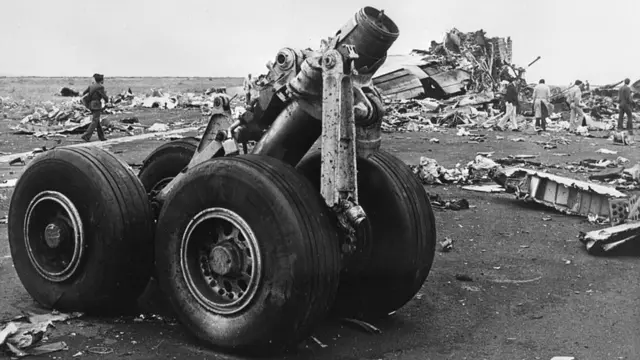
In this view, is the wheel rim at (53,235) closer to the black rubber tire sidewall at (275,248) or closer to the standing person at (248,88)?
the black rubber tire sidewall at (275,248)

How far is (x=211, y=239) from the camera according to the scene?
431cm

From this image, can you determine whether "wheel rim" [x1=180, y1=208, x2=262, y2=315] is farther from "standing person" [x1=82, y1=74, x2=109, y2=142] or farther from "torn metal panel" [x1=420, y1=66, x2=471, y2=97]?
"torn metal panel" [x1=420, y1=66, x2=471, y2=97]

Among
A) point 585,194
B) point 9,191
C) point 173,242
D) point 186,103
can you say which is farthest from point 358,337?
point 186,103

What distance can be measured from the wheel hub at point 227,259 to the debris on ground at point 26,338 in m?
1.02

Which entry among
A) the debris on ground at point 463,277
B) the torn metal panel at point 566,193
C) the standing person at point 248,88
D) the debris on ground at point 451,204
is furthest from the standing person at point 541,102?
the standing person at point 248,88

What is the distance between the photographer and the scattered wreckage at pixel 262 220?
12.7ft

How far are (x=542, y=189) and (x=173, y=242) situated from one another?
6017 mm

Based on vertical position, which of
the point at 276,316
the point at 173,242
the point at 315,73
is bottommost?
the point at 276,316

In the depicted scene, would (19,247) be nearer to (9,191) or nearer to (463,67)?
(9,191)

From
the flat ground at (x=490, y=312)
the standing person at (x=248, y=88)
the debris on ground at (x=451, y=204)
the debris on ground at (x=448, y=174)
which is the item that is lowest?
the flat ground at (x=490, y=312)

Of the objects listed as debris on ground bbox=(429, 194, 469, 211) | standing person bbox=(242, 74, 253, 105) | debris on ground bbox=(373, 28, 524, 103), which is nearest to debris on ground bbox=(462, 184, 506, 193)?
debris on ground bbox=(429, 194, 469, 211)

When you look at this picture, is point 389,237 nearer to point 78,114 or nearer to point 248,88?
point 248,88

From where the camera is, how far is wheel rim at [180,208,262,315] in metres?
3.98

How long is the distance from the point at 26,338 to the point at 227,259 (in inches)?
49.6
